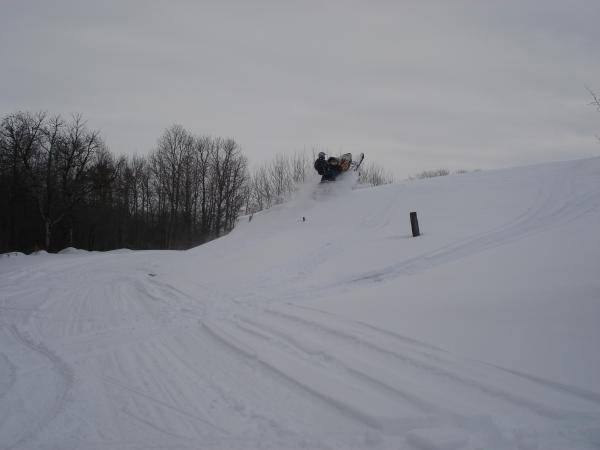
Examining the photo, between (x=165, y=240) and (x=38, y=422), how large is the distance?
36.3 m

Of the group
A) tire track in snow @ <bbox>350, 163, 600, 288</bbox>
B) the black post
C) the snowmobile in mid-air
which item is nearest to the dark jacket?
the snowmobile in mid-air

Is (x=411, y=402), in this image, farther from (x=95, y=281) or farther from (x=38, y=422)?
(x=95, y=281)

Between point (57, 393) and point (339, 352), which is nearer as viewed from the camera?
point (57, 393)

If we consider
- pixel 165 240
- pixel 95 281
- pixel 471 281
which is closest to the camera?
pixel 471 281

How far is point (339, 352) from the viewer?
13.3 ft

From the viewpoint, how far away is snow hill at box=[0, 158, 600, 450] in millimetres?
2719

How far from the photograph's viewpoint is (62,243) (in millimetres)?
31969

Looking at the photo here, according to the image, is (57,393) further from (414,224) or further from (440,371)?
(414,224)

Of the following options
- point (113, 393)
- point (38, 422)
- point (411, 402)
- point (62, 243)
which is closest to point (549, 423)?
point (411, 402)

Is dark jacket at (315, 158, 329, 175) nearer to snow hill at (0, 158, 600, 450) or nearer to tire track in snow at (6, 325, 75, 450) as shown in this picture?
snow hill at (0, 158, 600, 450)

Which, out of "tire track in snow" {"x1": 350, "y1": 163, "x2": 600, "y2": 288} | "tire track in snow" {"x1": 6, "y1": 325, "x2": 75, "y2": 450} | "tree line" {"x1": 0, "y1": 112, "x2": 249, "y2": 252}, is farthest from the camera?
"tree line" {"x1": 0, "y1": 112, "x2": 249, "y2": 252}

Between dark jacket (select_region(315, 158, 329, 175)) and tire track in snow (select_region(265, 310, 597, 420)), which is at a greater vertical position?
dark jacket (select_region(315, 158, 329, 175))

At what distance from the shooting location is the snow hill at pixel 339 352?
107 inches

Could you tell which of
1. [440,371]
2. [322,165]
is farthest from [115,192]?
[440,371]
